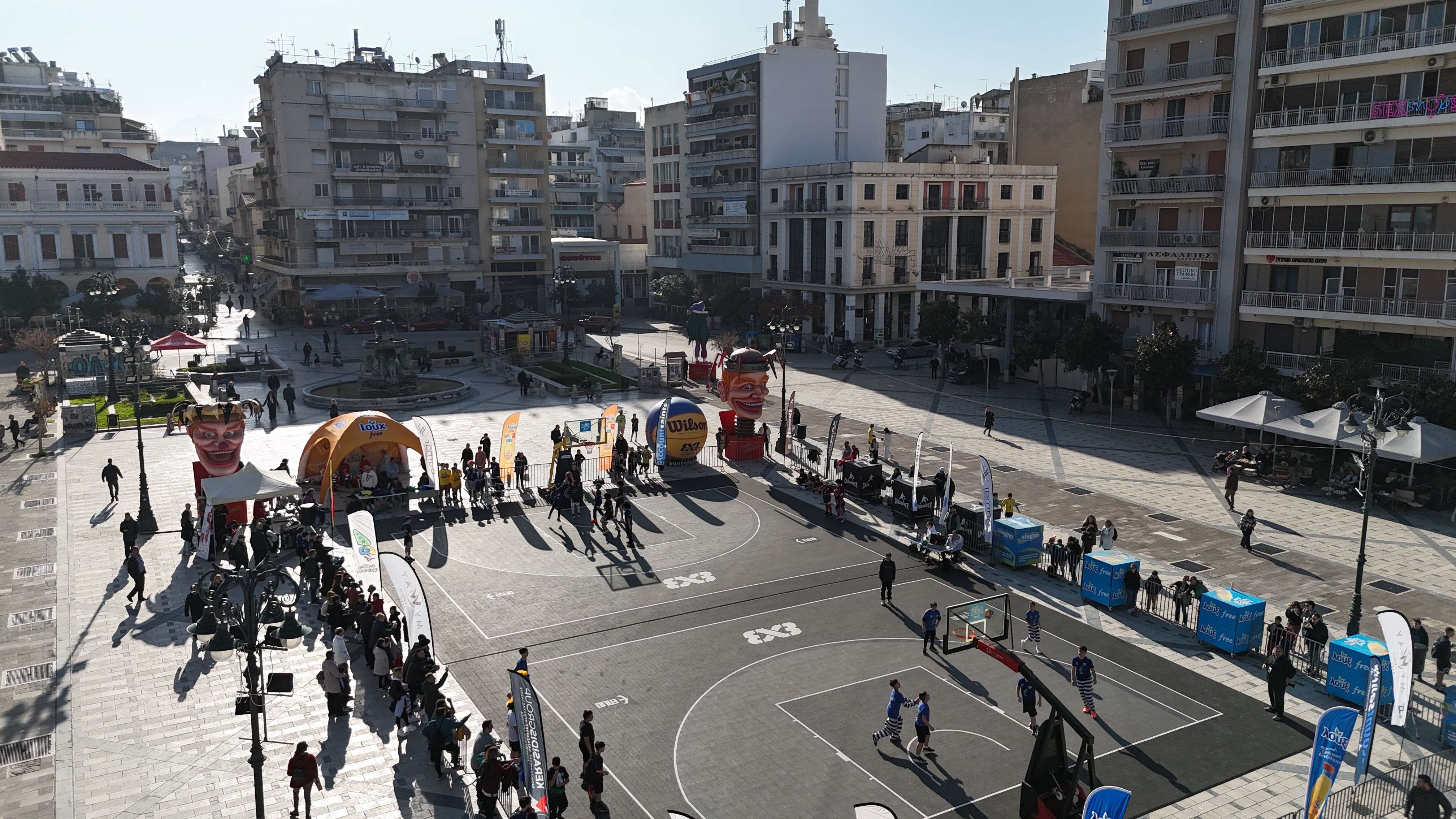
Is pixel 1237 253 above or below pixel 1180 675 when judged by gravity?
above

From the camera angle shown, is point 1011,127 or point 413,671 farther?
point 1011,127

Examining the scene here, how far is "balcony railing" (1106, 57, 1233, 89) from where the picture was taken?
1858 inches

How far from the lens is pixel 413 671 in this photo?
20.8 metres

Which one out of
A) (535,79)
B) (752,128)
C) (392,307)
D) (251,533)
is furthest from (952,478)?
(535,79)

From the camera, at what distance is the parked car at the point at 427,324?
270 feet

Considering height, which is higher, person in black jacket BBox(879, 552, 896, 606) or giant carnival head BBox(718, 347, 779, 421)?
giant carnival head BBox(718, 347, 779, 421)

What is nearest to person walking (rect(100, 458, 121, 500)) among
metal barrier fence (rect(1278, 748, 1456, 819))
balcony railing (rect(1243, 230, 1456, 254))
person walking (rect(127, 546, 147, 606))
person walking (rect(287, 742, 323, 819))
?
person walking (rect(127, 546, 147, 606))

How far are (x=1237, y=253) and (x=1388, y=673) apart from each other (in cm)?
3155

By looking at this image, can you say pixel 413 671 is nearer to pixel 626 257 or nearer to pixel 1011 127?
pixel 1011 127

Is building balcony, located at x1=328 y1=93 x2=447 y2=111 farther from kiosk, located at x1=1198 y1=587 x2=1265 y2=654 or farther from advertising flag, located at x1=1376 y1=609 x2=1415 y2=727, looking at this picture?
advertising flag, located at x1=1376 y1=609 x2=1415 y2=727

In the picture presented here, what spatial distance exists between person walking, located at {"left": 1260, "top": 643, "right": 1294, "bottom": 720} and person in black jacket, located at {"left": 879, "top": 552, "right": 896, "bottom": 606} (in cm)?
905

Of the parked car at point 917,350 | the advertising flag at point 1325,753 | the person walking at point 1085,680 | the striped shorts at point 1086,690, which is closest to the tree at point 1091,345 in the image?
the parked car at point 917,350

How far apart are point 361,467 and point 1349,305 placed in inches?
1602

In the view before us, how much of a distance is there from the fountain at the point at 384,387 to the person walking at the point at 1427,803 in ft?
151
